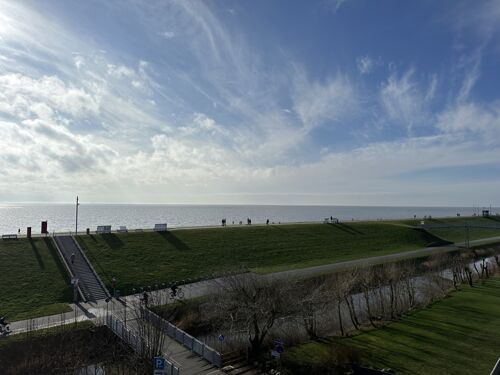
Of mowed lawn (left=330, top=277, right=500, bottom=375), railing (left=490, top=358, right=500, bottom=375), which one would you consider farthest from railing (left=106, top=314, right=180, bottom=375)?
railing (left=490, top=358, right=500, bottom=375)

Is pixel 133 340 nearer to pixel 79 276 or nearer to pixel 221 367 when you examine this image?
pixel 221 367

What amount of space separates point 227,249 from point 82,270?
23.4 metres

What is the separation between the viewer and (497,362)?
82.9ft

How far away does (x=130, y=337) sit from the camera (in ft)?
87.7

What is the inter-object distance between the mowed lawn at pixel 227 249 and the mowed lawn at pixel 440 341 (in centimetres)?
1386

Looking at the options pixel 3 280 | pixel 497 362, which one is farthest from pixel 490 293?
pixel 3 280

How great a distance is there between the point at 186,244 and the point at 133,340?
3214 cm

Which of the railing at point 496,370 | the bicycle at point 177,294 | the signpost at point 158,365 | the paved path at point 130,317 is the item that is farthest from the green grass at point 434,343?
the bicycle at point 177,294

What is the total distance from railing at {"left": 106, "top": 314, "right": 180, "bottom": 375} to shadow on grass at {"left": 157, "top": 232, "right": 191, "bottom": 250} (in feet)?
85.0

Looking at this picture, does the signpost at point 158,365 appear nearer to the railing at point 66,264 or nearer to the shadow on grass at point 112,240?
the railing at point 66,264

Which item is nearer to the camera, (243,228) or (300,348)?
(300,348)

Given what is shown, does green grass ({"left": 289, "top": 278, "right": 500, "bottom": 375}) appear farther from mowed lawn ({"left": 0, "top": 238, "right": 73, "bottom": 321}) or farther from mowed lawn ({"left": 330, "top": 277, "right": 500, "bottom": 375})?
mowed lawn ({"left": 0, "top": 238, "right": 73, "bottom": 321})

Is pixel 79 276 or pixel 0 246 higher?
pixel 0 246

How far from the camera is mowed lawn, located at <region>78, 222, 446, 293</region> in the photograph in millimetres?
46594
